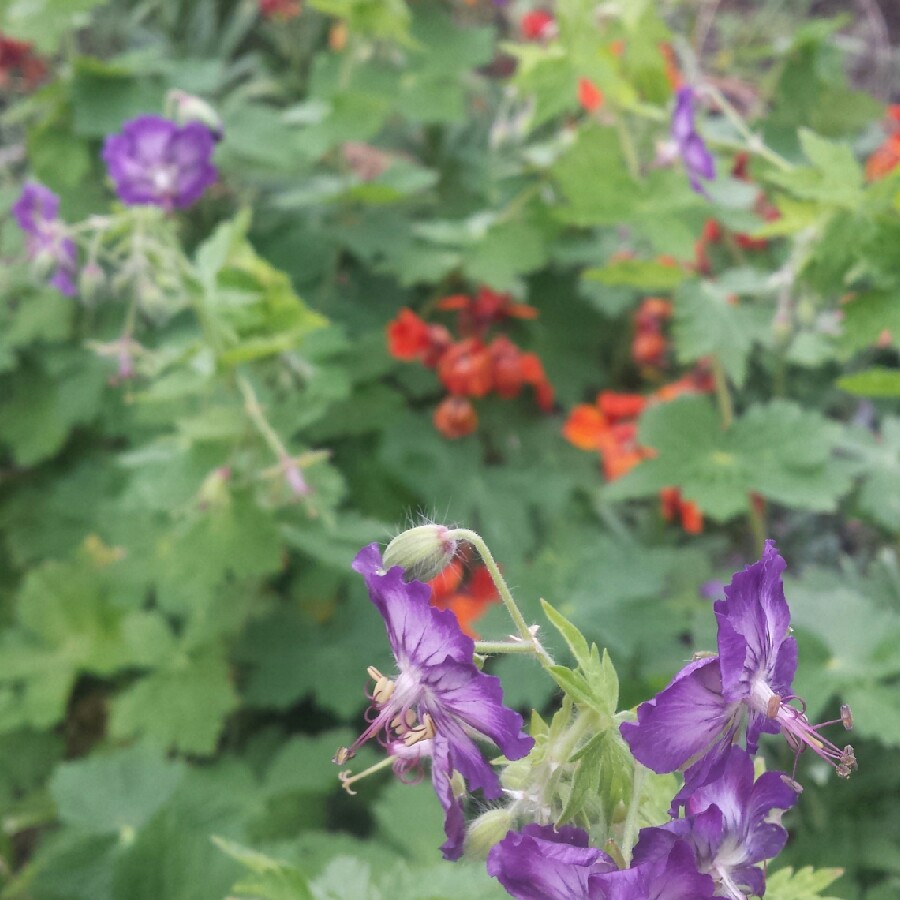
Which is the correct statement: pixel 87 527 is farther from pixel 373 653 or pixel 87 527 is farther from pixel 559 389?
pixel 559 389

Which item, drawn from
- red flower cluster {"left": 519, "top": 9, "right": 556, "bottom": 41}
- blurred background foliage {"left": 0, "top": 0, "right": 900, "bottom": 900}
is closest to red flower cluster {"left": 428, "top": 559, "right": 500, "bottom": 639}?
blurred background foliage {"left": 0, "top": 0, "right": 900, "bottom": 900}

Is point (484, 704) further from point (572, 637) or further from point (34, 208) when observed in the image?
point (34, 208)

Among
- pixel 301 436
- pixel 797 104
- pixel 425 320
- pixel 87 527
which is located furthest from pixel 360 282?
pixel 797 104

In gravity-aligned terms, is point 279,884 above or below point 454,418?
above

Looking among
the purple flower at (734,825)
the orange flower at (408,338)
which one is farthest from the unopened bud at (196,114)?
the purple flower at (734,825)

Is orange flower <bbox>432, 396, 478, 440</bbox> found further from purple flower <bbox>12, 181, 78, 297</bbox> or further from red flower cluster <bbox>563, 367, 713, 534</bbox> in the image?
purple flower <bbox>12, 181, 78, 297</bbox>

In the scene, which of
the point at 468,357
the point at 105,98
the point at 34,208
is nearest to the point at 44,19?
the point at 105,98
